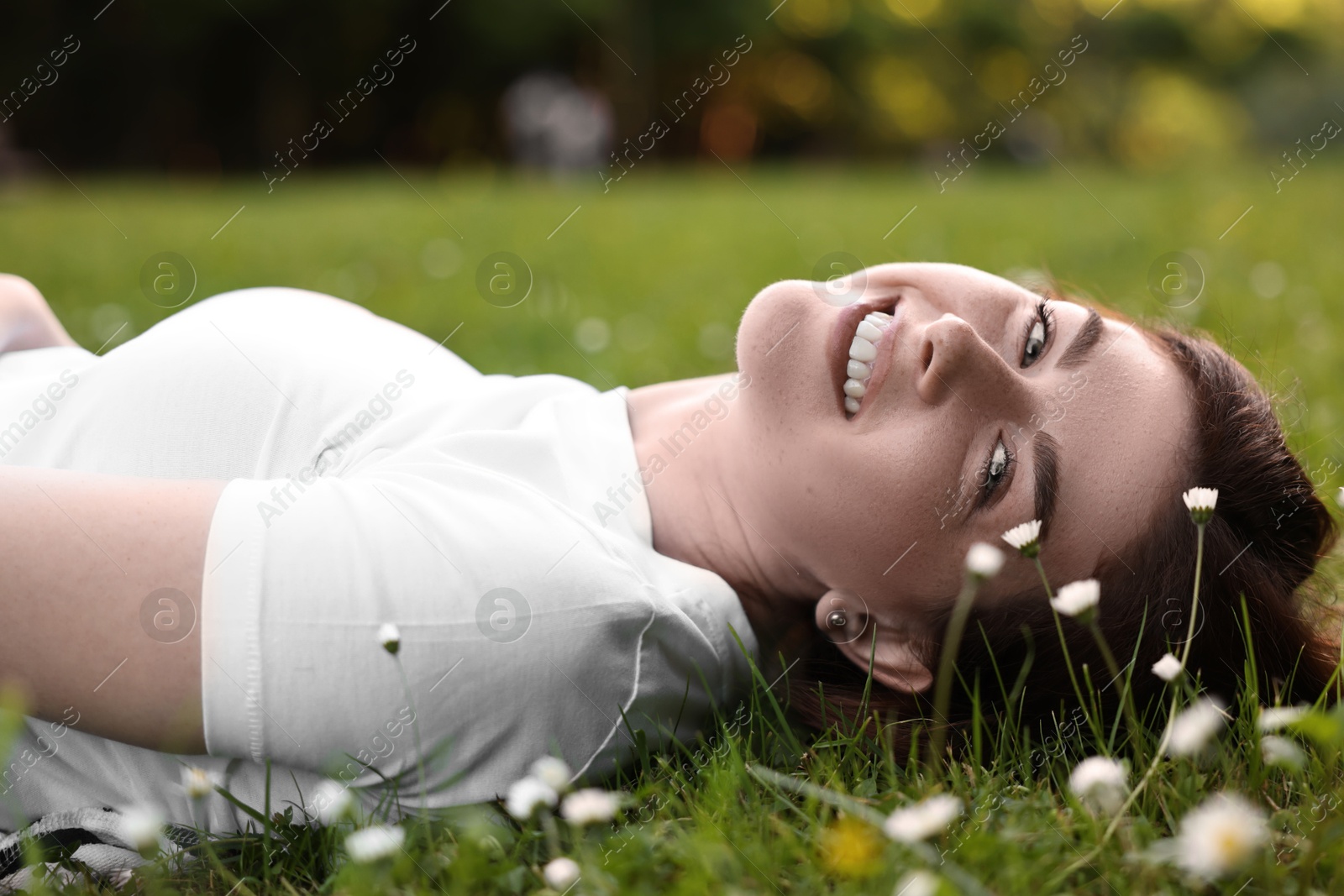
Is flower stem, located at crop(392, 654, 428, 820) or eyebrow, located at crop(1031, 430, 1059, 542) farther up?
flower stem, located at crop(392, 654, 428, 820)

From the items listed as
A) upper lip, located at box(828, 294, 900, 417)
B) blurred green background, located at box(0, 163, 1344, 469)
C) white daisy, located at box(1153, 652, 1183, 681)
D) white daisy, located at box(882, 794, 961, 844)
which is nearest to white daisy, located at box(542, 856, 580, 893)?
white daisy, located at box(882, 794, 961, 844)

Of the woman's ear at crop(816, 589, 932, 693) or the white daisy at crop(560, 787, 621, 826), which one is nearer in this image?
the white daisy at crop(560, 787, 621, 826)

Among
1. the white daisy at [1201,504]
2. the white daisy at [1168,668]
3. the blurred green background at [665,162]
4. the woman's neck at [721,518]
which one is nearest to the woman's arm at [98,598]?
the woman's neck at [721,518]

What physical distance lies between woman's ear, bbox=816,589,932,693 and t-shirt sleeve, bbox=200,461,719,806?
0.45m

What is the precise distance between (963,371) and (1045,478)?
0.26 meters

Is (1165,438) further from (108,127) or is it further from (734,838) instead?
(108,127)

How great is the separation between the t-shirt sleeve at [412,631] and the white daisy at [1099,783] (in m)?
0.74

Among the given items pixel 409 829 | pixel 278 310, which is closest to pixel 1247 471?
pixel 409 829

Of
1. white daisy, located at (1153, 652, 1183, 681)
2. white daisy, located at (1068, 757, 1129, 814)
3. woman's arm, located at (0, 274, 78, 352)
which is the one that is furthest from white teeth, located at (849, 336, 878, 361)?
woman's arm, located at (0, 274, 78, 352)

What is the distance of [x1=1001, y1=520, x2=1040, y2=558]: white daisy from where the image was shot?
169 centimetres

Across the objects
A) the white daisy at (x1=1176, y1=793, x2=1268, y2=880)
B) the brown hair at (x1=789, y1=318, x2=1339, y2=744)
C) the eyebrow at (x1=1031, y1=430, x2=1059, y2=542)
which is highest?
the white daisy at (x1=1176, y1=793, x2=1268, y2=880)

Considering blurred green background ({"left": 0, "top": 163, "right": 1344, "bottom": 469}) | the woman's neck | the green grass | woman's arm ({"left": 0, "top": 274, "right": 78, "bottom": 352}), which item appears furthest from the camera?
blurred green background ({"left": 0, "top": 163, "right": 1344, "bottom": 469})

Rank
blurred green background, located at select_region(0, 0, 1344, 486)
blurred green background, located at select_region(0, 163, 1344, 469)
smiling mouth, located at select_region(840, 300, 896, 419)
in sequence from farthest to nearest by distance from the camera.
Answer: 1. blurred green background, located at select_region(0, 0, 1344, 486)
2. blurred green background, located at select_region(0, 163, 1344, 469)
3. smiling mouth, located at select_region(840, 300, 896, 419)

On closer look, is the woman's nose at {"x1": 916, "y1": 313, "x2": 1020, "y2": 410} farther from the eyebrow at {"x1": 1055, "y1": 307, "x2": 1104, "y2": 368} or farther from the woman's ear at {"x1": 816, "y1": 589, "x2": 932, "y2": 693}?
the woman's ear at {"x1": 816, "y1": 589, "x2": 932, "y2": 693}
